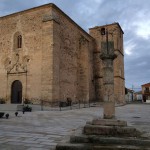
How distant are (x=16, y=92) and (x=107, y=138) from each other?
58.1 feet

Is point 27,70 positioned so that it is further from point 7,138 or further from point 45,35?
point 7,138

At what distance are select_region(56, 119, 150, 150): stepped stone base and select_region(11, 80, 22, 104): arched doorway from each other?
16.6 metres

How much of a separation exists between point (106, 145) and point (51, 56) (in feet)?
50.5

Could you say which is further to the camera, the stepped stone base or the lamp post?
the lamp post

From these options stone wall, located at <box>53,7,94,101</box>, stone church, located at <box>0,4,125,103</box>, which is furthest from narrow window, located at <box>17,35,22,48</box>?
stone wall, located at <box>53,7,94,101</box>

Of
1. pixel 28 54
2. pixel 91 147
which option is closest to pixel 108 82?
pixel 91 147

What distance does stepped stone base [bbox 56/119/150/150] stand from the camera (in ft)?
16.8

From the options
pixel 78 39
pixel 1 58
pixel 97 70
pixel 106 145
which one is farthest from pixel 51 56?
pixel 106 145

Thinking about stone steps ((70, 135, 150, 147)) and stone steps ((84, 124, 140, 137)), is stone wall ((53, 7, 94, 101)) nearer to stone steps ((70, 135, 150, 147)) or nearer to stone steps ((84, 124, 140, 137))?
stone steps ((84, 124, 140, 137))

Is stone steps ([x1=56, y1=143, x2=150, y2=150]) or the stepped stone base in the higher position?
the stepped stone base

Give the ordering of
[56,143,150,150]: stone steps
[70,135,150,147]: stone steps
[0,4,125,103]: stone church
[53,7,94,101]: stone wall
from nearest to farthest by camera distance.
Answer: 1. [56,143,150,150]: stone steps
2. [70,135,150,147]: stone steps
3. [0,4,125,103]: stone church
4. [53,7,94,101]: stone wall

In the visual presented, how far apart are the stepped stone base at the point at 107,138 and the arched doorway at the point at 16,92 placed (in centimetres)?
1657

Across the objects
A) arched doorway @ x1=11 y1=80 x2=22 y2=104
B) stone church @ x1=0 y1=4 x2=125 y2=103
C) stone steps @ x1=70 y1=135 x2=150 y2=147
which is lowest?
stone steps @ x1=70 y1=135 x2=150 y2=147

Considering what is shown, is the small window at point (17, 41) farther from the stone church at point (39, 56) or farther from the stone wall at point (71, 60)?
the stone wall at point (71, 60)
